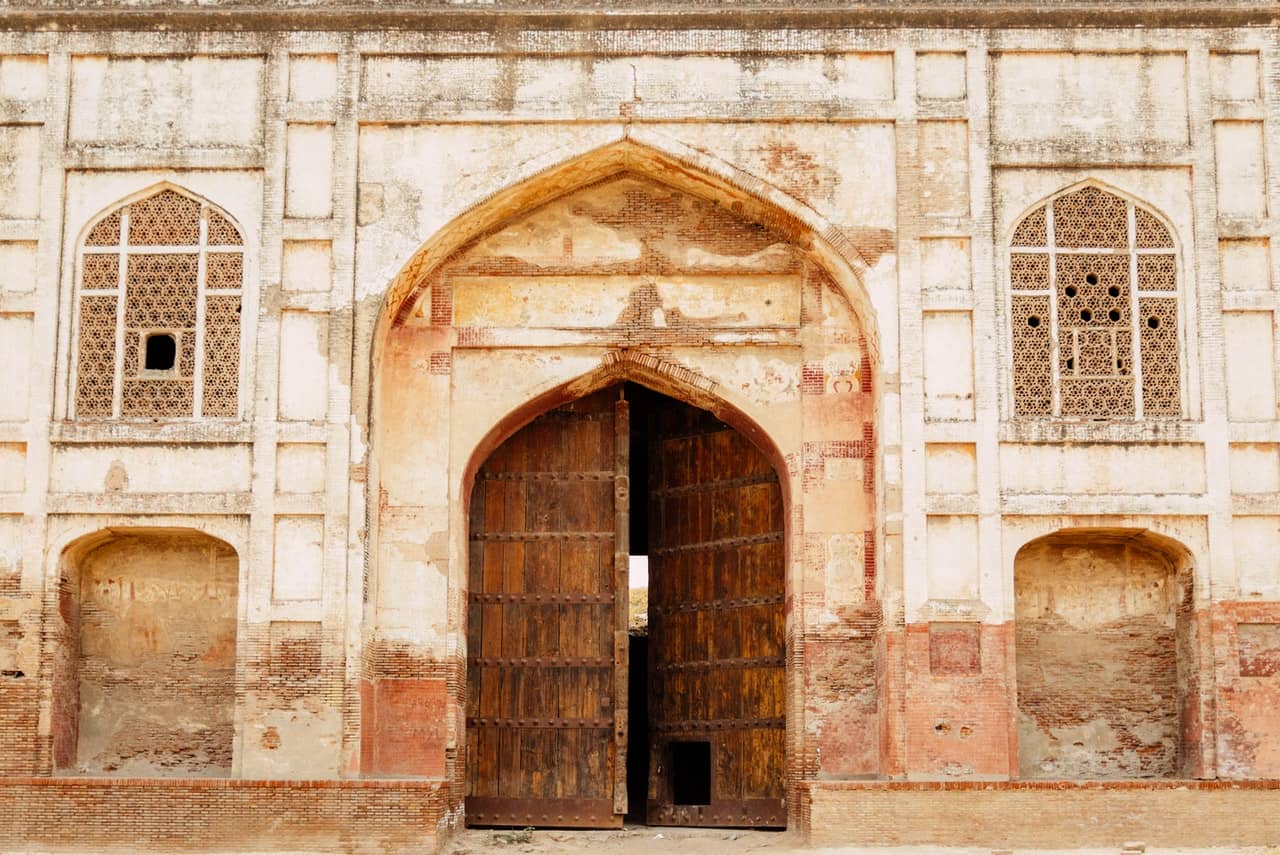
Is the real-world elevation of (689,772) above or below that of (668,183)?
below

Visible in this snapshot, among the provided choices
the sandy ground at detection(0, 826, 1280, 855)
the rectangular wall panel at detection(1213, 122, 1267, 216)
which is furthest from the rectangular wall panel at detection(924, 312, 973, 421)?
the sandy ground at detection(0, 826, 1280, 855)

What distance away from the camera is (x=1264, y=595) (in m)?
14.2

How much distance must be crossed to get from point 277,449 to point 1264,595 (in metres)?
7.13

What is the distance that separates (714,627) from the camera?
51.5 ft

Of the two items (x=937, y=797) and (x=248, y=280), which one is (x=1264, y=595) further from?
(x=248, y=280)

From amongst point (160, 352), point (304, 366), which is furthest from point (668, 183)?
point (160, 352)

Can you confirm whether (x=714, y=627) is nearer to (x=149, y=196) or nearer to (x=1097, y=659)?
(x=1097, y=659)

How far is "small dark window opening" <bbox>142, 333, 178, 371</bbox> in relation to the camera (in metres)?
14.7

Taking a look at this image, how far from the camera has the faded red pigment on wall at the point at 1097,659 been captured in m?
14.5

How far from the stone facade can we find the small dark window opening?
0.08 meters

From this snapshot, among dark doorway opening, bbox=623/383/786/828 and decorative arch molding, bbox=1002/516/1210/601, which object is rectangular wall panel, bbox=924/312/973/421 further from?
dark doorway opening, bbox=623/383/786/828

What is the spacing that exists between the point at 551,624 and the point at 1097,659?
13.5 ft

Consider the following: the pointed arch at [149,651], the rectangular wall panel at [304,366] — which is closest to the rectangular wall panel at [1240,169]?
the rectangular wall panel at [304,366]

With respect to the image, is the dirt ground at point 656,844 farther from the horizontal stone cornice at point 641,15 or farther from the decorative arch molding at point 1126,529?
the horizontal stone cornice at point 641,15
